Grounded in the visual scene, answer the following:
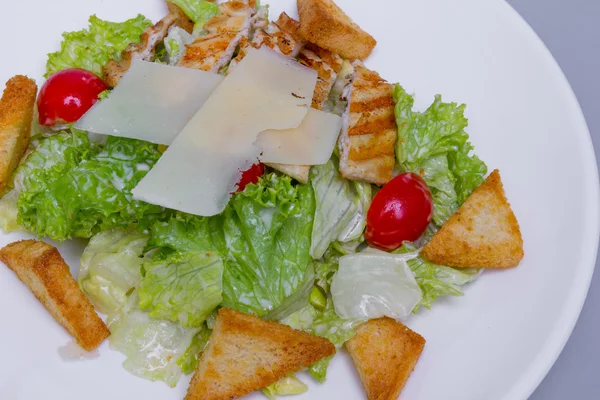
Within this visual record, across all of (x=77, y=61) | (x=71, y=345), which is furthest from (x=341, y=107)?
(x=71, y=345)

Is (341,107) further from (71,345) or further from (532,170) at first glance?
(71,345)

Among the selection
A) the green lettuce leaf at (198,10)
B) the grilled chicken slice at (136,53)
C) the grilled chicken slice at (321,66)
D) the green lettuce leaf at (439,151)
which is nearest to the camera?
the green lettuce leaf at (439,151)

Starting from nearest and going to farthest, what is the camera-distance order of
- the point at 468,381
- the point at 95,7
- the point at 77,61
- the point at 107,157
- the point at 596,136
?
the point at 468,381 → the point at 107,157 → the point at 77,61 → the point at 95,7 → the point at 596,136

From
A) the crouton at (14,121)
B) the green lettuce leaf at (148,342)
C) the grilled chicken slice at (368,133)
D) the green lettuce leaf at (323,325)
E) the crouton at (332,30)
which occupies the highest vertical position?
the crouton at (332,30)

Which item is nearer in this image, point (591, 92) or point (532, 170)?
point (532, 170)

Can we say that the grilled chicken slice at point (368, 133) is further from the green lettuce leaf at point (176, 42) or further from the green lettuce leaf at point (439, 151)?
the green lettuce leaf at point (176, 42)

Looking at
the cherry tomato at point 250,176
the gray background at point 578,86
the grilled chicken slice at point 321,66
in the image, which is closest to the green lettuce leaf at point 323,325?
the cherry tomato at point 250,176

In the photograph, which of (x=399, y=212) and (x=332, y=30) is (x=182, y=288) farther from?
(x=332, y=30)
